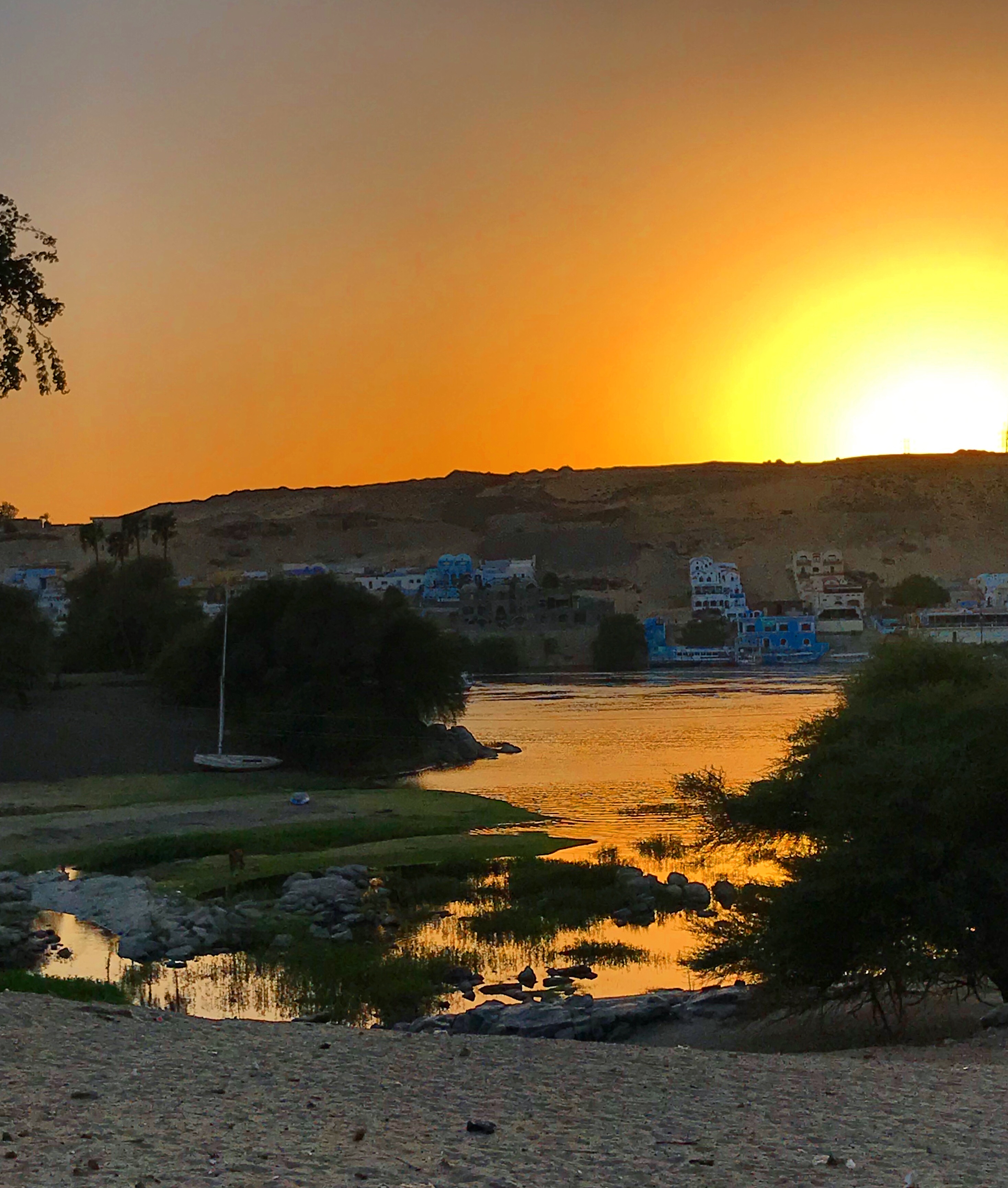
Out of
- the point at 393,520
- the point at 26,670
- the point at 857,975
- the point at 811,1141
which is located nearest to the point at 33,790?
the point at 26,670

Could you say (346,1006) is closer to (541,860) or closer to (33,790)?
(541,860)

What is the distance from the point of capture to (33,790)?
3694 centimetres

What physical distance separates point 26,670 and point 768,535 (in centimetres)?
12803

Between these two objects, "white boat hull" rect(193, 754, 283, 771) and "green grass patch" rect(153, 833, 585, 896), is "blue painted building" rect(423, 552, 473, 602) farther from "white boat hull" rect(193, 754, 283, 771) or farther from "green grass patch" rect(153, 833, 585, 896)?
"green grass patch" rect(153, 833, 585, 896)

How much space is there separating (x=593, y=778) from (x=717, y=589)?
9218 centimetres

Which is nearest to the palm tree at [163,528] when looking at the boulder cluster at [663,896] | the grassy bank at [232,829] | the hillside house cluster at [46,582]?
the hillside house cluster at [46,582]

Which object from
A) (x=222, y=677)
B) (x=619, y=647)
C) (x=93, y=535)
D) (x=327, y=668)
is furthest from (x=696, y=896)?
(x=619, y=647)

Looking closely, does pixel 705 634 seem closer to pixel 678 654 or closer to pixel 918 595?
pixel 678 654

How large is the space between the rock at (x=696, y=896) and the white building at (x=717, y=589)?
336 feet

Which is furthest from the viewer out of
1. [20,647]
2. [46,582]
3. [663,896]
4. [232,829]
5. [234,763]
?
[46,582]

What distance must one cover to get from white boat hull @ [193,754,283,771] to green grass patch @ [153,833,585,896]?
1363 cm

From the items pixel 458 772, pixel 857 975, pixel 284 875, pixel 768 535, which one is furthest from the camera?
pixel 768 535

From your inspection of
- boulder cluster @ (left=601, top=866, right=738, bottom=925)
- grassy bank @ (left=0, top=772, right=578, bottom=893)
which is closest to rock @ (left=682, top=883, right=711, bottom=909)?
boulder cluster @ (left=601, top=866, right=738, bottom=925)

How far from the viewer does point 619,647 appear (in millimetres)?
110562
